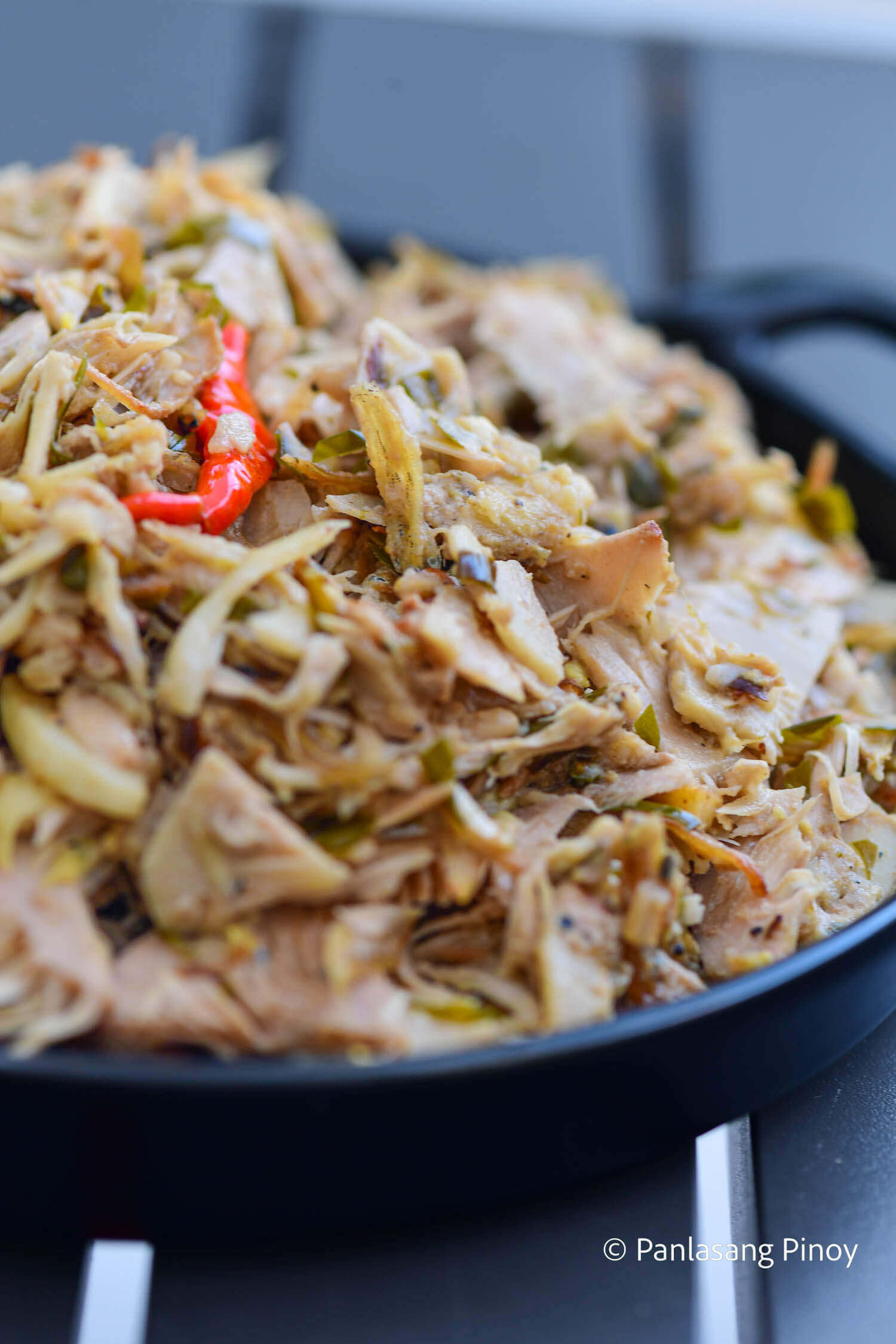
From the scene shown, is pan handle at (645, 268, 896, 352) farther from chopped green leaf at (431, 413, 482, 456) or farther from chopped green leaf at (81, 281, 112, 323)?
chopped green leaf at (81, 281, 112, 323)

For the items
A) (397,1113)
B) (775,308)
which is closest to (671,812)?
(397,1113)

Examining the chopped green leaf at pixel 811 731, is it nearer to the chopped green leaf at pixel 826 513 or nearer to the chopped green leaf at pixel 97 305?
the chopped green leaf at pixel 826 513

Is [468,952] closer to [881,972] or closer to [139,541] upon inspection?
[881,972]

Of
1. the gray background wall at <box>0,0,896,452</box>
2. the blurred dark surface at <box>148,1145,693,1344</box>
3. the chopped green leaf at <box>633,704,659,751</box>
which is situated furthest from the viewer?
the gray background wall at <box>0,0,896,452</box>

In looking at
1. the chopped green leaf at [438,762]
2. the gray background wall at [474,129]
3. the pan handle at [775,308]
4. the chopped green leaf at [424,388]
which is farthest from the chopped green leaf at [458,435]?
the gray background wall at [474,129]

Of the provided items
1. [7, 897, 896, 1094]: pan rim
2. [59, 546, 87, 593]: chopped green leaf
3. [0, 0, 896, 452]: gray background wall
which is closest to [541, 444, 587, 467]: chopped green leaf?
[59, 546, 87, 593]: chopped green leaf

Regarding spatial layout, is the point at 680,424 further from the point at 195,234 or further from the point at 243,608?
the point at 243,608
